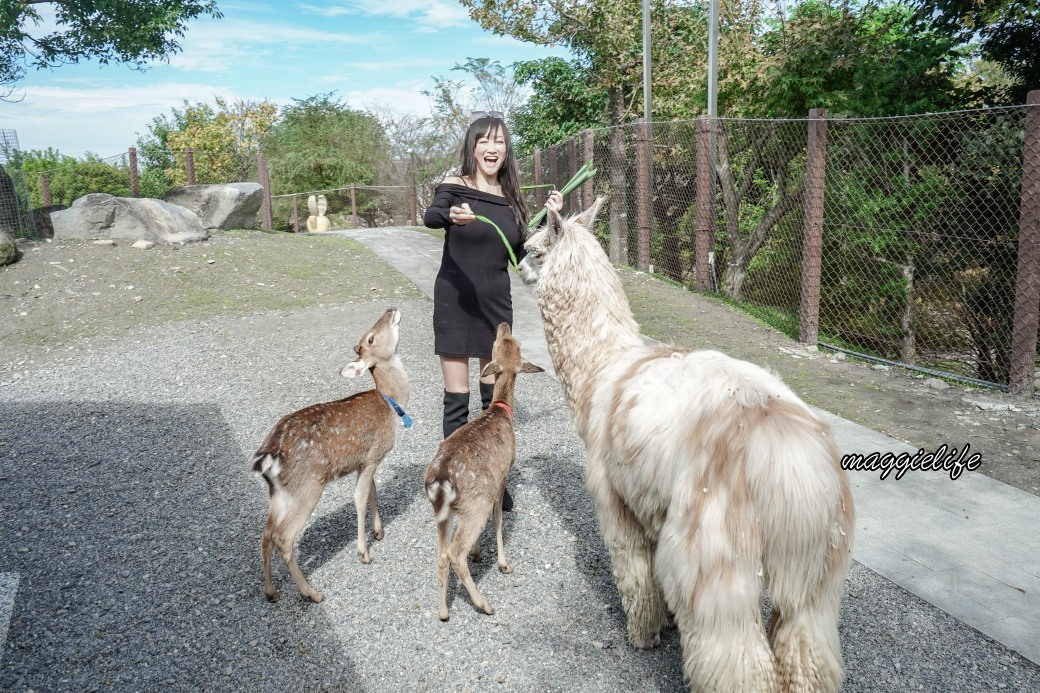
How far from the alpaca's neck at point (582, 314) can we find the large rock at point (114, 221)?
43.1ft

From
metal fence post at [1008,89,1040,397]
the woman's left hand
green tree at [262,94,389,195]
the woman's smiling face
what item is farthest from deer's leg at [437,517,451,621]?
green tree at [262,94,389,195]

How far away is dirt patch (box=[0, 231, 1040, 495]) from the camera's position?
19.6 feet

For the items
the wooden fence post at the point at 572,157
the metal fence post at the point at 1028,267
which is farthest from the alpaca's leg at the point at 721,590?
the wooden fence post at the point at 572,157

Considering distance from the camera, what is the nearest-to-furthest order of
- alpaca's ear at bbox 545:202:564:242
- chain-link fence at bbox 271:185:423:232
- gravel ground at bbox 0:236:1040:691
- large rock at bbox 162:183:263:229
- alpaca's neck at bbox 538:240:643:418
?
gravel ground at bbox 0:236:1040:691 < alpaca's neck at bbox 538:240:643:418 < alpaca's ear at bbox 545:202:564:242 < large rock at bbox 162:183:263:229 < chain-link fence at bbox 271:185:423:232

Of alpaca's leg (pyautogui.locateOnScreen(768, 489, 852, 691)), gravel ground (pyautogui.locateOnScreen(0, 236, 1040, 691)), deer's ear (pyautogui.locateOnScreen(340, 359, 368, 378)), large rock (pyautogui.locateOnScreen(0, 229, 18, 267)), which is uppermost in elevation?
large rock (pyautogui.locateOnScreen(0, 229, 18, 267))

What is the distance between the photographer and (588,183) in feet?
48.4

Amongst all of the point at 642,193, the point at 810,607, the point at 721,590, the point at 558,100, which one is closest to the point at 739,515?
the point at 721,590

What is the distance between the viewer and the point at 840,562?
2.54 meters

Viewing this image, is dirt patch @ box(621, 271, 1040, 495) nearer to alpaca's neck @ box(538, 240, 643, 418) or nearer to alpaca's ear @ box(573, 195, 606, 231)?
alpaca's neck @ box(538, 240, 643, 418)

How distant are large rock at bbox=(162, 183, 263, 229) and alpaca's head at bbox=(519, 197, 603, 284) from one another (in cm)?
1519

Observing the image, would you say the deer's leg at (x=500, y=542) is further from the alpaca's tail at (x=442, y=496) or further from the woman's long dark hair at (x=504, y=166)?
the woman's long dark hair at (x=504, y=166)

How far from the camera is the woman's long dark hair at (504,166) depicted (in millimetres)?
4359

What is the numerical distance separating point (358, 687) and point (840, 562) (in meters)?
2.00

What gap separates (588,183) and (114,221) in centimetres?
921
